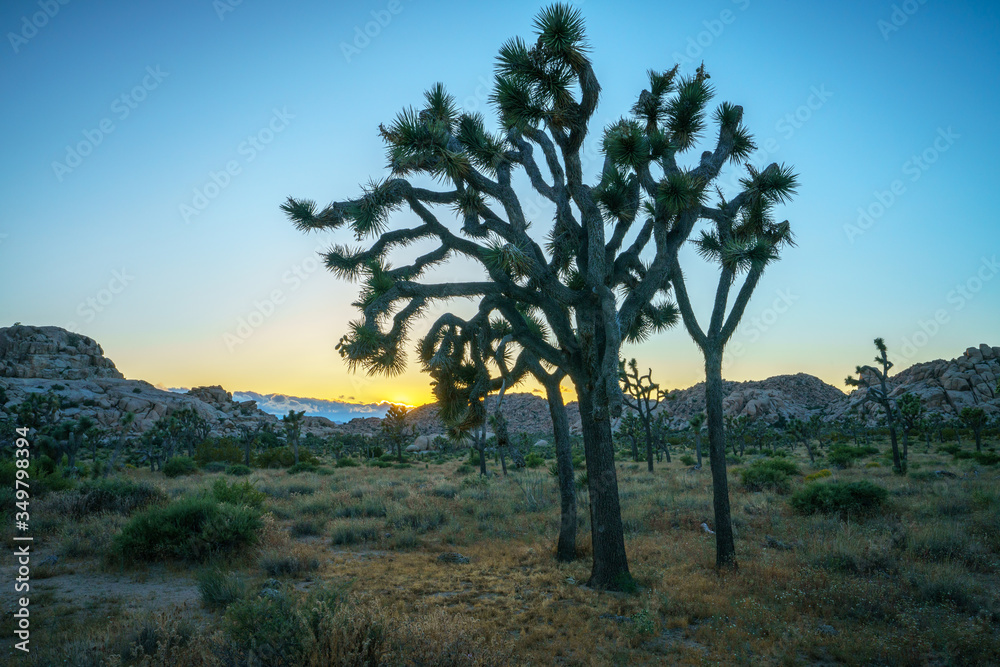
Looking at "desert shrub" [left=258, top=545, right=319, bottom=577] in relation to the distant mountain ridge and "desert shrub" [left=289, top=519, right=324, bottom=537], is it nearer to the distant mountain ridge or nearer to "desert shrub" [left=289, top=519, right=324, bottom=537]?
"desert shrub" [left=289, top=519, right=324, bottom=537]

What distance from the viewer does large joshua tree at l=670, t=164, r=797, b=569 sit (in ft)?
31.2

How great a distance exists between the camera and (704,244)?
10875 millimetres

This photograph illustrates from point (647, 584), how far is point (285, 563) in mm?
6598

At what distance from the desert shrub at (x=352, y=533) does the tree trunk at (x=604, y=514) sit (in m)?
6.40

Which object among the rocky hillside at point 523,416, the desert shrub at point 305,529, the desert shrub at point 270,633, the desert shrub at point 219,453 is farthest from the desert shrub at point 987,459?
the rocky hillside at point 523,416

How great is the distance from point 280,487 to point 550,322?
1664 cm

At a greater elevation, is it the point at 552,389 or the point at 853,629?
the point at 552,389

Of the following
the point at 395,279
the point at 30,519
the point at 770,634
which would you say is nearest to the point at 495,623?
the point at 770,634

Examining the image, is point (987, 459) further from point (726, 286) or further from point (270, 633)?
point (270, 633)

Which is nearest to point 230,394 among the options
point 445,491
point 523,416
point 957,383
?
point 523,416

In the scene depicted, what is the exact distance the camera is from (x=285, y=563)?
29.5 feet

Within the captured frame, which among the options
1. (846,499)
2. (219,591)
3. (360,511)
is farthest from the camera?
(360,511)

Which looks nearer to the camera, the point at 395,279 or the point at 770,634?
the point at 770,634

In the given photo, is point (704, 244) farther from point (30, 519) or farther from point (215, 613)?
point (30, 519)
